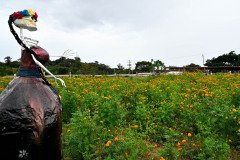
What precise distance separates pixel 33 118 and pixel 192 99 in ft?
20.4

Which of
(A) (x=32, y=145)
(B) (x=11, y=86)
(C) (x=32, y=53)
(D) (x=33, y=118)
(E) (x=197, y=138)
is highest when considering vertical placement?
(C) (x=32, y=53)

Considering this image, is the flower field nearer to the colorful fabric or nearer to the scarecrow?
the scarecrow

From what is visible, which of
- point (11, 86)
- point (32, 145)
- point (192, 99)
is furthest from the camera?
point (192, 99)

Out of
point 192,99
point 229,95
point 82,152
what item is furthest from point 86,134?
point 229,95

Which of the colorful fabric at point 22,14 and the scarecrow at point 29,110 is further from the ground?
the colorful fabric at point 22,14

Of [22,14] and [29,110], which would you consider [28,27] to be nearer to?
[22,14]

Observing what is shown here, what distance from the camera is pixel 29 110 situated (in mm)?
2477

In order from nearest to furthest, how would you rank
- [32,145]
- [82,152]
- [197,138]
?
1. [32,145]
2. [82,152]
3. [197,138]

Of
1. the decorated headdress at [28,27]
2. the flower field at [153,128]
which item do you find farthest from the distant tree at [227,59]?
the decorated headdress at [28,27]

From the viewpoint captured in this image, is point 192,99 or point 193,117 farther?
point 192,99

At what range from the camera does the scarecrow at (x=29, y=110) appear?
2.46 metres

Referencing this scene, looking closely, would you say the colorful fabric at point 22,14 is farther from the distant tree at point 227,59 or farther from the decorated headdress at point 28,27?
the distant tree at point 227,59

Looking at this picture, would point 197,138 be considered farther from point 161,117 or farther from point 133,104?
point 133,104

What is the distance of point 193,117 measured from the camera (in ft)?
22.9
